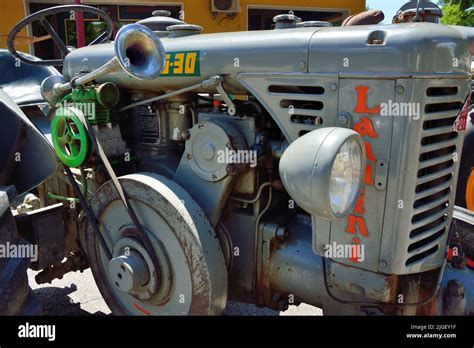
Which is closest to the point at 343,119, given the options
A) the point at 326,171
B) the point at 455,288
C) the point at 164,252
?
the point at 326,171

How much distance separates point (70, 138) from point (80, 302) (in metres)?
1.28

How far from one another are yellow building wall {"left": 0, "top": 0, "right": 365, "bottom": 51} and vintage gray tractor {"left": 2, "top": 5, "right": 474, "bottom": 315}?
26.0 ft

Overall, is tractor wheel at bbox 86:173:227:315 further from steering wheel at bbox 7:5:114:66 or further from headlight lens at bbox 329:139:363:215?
steering wheel at bbox 7:5:114:66

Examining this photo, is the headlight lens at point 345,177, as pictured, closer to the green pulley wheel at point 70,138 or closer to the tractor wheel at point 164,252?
the tractor wheel at point 164,252

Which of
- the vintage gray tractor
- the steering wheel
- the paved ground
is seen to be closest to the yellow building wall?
the steering wheel

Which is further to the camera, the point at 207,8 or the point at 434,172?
the point at 207,8

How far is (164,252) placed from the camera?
86.7 inches

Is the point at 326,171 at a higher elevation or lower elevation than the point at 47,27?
lower

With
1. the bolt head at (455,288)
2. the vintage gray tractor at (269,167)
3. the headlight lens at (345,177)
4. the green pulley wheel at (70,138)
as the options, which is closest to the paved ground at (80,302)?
the vintage gray tractor at (269,167)

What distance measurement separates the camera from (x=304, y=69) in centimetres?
185

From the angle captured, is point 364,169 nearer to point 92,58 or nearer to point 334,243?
point 334,243

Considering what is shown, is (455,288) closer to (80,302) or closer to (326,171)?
(326,171)

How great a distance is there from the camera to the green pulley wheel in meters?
2.44
